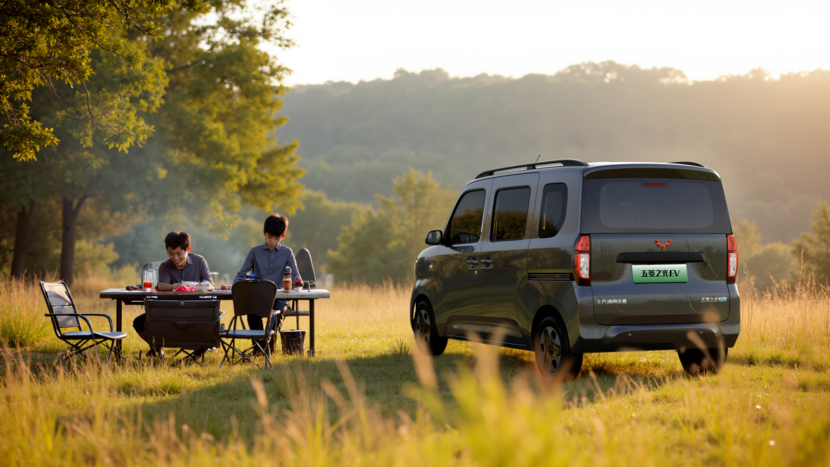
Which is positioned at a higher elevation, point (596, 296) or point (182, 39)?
point (182, 39)

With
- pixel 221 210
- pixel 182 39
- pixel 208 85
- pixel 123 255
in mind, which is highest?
pixel 182 39

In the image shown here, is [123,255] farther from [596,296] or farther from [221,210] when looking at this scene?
[596,296]

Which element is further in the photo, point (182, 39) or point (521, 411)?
point (182, 39)

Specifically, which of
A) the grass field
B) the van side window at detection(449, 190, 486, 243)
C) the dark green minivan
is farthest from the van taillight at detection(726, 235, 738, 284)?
the van side window at detection(449, 190, 486, 243)

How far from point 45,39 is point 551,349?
26.6 feet

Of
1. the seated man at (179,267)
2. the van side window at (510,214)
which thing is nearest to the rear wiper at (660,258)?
the van side window at (510,214)

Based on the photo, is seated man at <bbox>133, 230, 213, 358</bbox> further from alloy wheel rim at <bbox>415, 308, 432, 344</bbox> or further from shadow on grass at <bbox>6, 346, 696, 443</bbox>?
alloy wheel rim at <bbox>415, 308, 432, 344</bbox>

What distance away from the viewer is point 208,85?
83.9ft

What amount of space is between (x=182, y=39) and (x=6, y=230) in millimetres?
11200

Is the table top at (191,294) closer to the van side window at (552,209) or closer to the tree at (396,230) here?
the van side window at (552,209)

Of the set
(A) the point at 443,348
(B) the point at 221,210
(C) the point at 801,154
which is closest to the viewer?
(A) the point at 443,348

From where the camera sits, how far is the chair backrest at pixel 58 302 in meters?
8.29

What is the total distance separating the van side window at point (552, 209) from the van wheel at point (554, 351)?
0.88 meters

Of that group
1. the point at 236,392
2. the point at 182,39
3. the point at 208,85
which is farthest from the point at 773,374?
the point at 182,39
